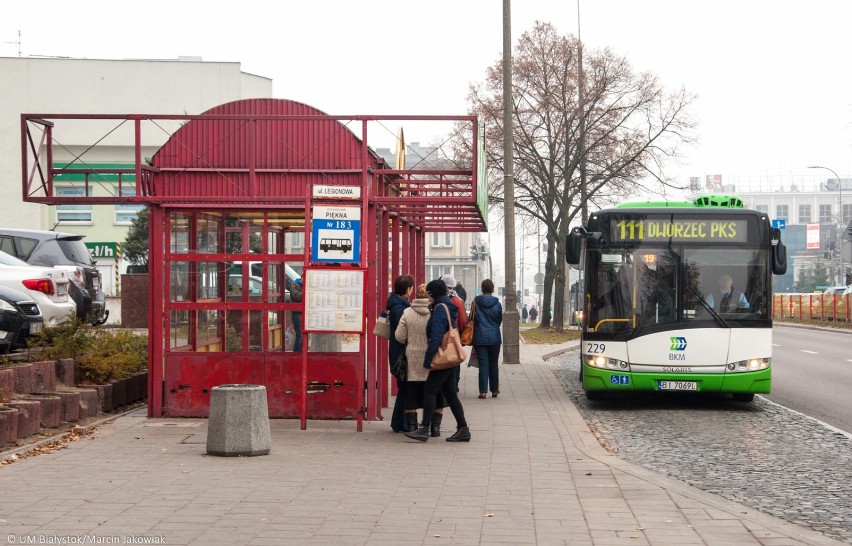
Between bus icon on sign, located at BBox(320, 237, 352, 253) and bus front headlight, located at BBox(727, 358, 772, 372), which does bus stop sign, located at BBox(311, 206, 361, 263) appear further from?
bus front headlight, located at BBox(727, 358, 772, 372)

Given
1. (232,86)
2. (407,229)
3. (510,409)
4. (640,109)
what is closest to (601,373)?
(510,409)

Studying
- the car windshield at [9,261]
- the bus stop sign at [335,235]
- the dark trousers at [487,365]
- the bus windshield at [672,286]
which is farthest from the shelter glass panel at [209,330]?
the bus windshield at [672,286]

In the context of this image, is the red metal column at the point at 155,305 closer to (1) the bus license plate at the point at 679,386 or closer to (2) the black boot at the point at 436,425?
(2) the black boot at the point at 436,425

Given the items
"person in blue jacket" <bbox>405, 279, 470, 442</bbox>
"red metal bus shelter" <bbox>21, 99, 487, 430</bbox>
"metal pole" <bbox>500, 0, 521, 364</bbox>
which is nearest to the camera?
"person in blue jacket" <bbox>405, 279, 470, 442</bbox>

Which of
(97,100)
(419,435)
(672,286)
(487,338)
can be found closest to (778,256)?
(672,286)

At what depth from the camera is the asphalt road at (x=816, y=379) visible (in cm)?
1633

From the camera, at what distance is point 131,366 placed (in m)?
14.5

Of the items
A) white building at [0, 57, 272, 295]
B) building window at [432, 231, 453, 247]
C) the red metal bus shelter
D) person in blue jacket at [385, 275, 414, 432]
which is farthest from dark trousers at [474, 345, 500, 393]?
building window at [432, 231, 453, 247]

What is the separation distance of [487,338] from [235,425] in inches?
290

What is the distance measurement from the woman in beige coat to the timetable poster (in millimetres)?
564

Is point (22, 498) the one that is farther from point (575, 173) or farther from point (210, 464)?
point (575, 173)

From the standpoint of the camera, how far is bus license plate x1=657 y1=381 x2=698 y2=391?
15.7 m

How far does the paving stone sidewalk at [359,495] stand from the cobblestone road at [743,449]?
0.43 metres

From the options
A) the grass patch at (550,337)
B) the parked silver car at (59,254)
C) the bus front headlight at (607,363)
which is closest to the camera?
the bus front headlight at (607,363)
